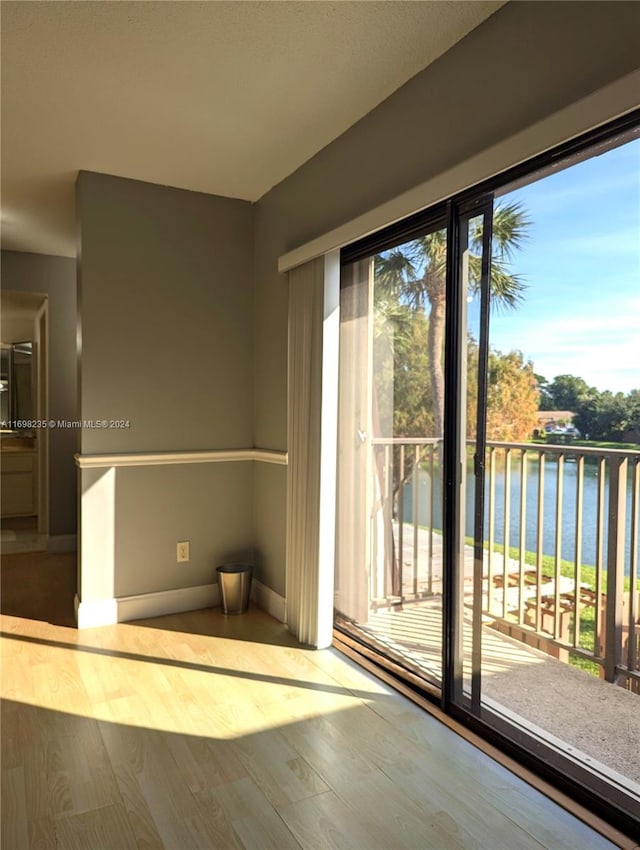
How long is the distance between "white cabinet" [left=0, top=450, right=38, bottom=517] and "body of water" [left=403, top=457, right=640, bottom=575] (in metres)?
4.84

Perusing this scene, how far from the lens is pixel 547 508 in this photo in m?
2.90

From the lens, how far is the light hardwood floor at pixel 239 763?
173 cm

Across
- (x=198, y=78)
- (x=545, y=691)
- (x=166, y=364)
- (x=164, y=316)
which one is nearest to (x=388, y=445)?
(x=545, y=691)

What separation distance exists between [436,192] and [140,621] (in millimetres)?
2776

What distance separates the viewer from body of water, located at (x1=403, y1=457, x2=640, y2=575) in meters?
2.55

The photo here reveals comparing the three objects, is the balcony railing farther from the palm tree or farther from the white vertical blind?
the palm tree

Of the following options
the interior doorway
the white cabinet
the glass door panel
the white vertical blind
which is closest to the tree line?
the glass door panel

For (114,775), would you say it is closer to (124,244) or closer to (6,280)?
(124,244)

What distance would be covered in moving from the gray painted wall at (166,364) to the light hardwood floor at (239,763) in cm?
78

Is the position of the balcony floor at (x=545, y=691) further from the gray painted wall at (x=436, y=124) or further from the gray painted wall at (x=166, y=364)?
the gray painted wall at (x=166, y=364)

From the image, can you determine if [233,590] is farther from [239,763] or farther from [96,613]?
[239,763]

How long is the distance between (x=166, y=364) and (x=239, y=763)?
228cm

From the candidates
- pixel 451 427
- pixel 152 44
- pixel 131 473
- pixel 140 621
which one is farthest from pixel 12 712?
pixel 152 44

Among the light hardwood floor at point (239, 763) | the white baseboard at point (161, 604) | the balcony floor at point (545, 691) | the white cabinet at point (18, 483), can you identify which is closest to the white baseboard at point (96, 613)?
the white baseboard at point (161, 604)
